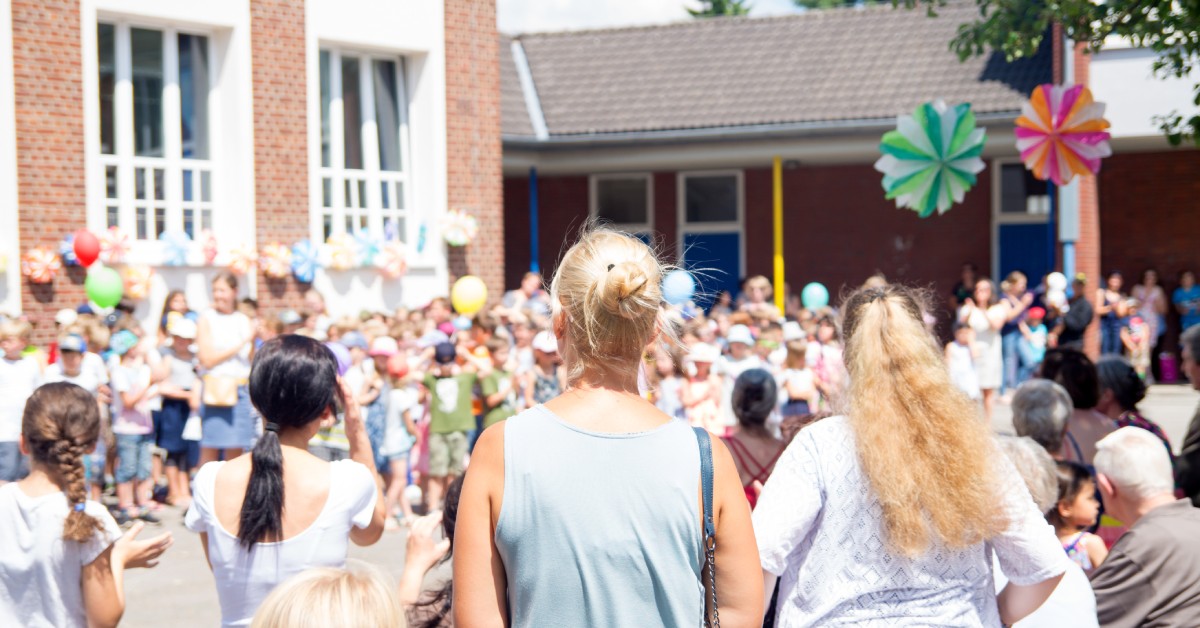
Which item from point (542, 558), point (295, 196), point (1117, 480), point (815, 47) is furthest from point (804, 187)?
point (542, 558)

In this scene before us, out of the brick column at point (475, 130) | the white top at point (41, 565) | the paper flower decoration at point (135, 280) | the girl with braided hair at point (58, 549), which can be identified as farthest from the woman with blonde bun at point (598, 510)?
the brick column at point (475, 130)

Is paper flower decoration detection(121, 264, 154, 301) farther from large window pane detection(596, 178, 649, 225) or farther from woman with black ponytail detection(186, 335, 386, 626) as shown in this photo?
large window pane detection(596, 178, 649, 225)

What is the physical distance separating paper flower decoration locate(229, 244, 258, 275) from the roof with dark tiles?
623cm

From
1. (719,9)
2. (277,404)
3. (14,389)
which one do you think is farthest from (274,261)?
(719,9)

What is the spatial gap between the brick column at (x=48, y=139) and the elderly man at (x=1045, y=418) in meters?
9.96

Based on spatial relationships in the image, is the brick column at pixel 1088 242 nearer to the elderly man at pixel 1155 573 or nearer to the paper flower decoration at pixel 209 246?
the paper flower decoration at pixel 209 246

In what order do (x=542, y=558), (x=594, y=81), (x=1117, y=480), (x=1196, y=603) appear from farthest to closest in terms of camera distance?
(x=594, y=81) < (x=1117, y=480) < (x=1196, y=603) < (x=542, y=558)

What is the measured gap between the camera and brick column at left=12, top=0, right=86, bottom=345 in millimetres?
11797

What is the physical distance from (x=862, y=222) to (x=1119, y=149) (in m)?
4.23

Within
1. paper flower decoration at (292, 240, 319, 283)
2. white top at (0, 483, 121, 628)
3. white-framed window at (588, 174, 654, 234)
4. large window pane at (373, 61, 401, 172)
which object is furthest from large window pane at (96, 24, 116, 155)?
white-framed window at (588, 174, 654, 234)

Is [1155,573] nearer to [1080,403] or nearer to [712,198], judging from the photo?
[1080,403]

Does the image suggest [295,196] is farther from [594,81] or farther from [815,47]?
[815,47]

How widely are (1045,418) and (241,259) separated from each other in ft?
33.7

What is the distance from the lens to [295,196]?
14.0 meters
